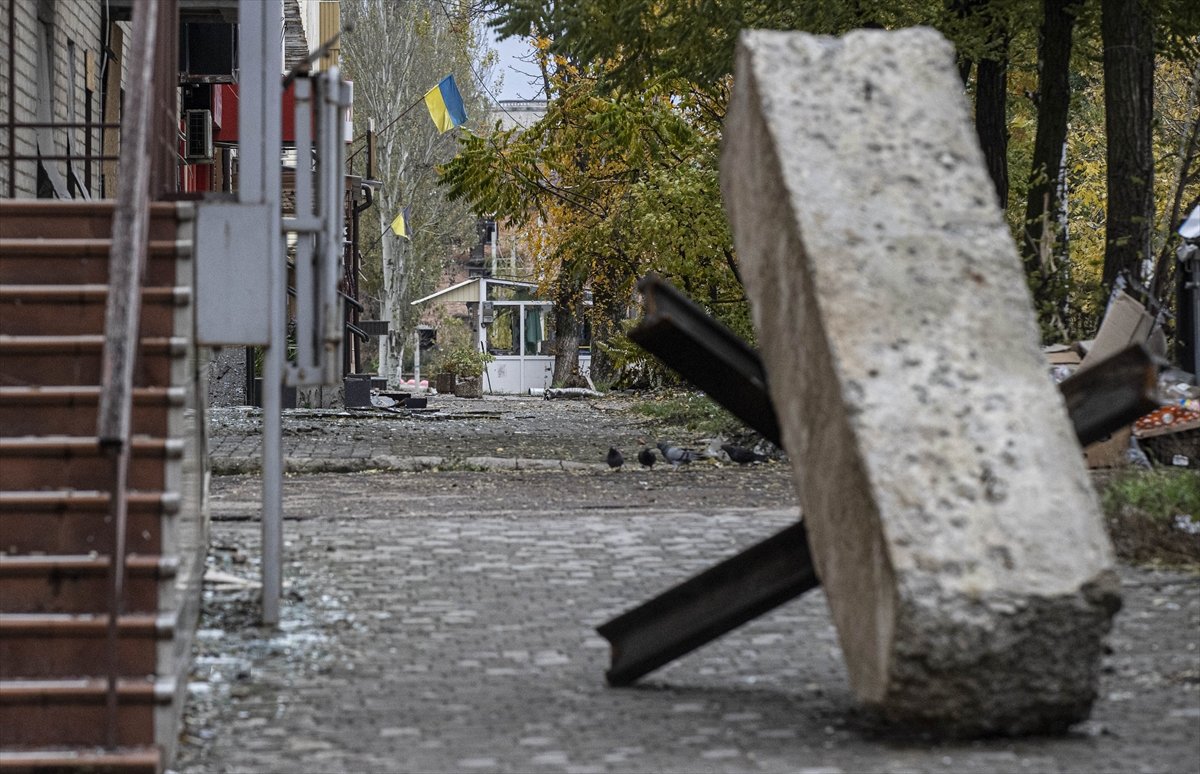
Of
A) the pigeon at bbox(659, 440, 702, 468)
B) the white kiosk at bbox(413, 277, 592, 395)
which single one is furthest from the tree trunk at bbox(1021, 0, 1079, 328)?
the white kiosk at bbox(413, 277, 592, 395)

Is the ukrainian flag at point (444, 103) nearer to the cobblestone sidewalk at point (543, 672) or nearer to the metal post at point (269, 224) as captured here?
the cobblestone sidewalk at point (543, 672)

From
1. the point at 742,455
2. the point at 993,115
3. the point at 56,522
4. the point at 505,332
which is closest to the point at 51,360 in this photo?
the point at 56,522

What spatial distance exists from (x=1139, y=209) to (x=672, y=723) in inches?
446

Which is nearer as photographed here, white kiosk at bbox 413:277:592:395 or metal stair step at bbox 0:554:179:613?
metal stair step at bbox 0:554:179:613

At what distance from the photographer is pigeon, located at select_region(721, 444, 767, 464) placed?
52.9ft

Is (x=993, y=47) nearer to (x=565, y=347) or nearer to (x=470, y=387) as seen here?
(x=565, y=347)

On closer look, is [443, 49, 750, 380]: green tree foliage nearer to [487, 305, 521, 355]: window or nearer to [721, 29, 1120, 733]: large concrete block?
[721, 29, 1120, 733]: large concrete block

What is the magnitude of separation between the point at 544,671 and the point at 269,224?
7.56ft

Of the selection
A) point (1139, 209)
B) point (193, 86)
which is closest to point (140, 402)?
point (1139, 209)

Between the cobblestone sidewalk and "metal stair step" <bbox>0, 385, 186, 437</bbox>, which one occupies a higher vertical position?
"metal stair step" <bbox>0, 385, 186, 437</bbox>

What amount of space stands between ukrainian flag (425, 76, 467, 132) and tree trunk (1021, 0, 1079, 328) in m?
18.6

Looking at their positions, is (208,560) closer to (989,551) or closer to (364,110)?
(989,551)

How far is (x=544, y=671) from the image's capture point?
273 inches

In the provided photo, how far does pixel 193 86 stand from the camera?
2233 centimetres
